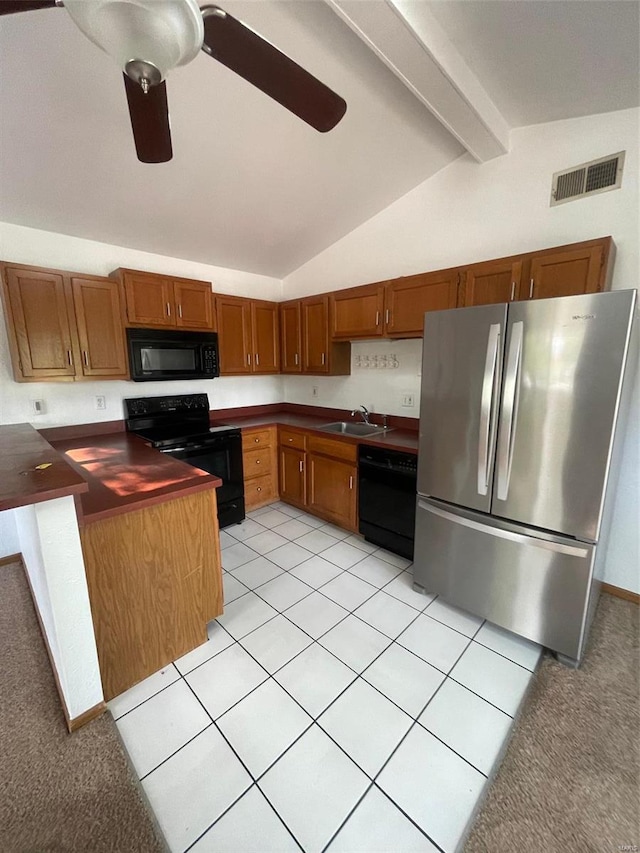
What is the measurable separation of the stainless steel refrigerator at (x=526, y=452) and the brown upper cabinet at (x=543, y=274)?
496 millimetres

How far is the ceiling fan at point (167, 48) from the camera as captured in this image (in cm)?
76

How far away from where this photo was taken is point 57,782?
4.05ft

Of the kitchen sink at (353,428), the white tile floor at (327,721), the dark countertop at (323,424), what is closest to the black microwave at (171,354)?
the dark countertop at (323,424)

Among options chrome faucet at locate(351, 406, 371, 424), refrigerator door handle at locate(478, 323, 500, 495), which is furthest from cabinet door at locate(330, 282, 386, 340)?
refrigerator door handle at locate(478, 323, 500, 495)

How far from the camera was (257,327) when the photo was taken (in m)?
3.49

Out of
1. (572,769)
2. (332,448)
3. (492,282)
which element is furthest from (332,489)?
(572,769)

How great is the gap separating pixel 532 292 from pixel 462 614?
1.93 m

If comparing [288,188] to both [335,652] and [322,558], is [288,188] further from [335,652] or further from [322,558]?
[335,652]

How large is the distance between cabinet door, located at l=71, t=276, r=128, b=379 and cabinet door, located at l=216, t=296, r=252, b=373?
864 millimetres

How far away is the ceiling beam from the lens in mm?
1297

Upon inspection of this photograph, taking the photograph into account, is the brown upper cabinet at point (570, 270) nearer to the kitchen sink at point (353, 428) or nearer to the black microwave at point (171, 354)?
the kitchen sink at point (353, 428)

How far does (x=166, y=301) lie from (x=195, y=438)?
112 cm

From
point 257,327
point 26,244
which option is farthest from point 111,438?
point 257,327

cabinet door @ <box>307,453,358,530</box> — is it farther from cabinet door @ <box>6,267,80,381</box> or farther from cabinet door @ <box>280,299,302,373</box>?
cabinet door @ <box>6,267,80,381</box>
